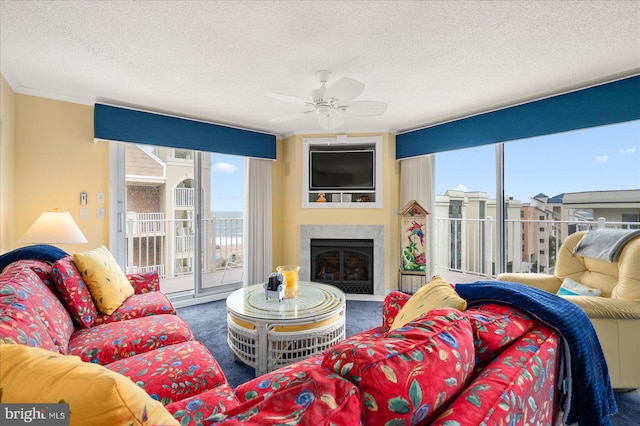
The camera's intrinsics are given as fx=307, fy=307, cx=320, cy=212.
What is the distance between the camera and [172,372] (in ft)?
4.62

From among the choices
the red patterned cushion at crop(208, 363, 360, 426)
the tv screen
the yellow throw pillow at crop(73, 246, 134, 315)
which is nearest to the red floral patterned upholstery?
the yellow throw pillow at crop(73, 246, 134, 315)

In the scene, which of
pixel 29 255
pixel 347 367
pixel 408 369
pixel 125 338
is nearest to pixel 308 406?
pixel 347 367

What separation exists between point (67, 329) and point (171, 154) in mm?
2719

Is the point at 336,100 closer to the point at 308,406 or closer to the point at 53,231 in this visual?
the point at 308,406

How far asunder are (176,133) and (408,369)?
12.4ft

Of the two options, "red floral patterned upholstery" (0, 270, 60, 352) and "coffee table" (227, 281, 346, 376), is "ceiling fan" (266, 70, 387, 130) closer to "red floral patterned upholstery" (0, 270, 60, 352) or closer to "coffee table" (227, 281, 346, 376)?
"coffee table" (227, 281, 346, 376)

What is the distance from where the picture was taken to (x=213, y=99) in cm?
323

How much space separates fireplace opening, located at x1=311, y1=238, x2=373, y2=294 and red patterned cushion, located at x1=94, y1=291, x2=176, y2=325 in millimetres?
2366

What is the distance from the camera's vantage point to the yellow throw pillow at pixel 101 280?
2.06 metres

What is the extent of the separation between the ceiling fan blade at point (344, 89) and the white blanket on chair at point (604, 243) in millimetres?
2162

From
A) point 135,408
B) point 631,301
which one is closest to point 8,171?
point 135,408

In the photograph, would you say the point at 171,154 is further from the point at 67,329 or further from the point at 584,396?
the point at 584,396

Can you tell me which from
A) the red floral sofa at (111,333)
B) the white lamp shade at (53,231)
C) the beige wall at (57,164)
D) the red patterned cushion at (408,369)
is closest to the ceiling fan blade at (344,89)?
the red patterned cushion at (408,369)

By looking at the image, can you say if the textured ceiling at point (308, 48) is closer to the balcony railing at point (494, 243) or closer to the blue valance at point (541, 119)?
the blue valance at point (541, 119)
